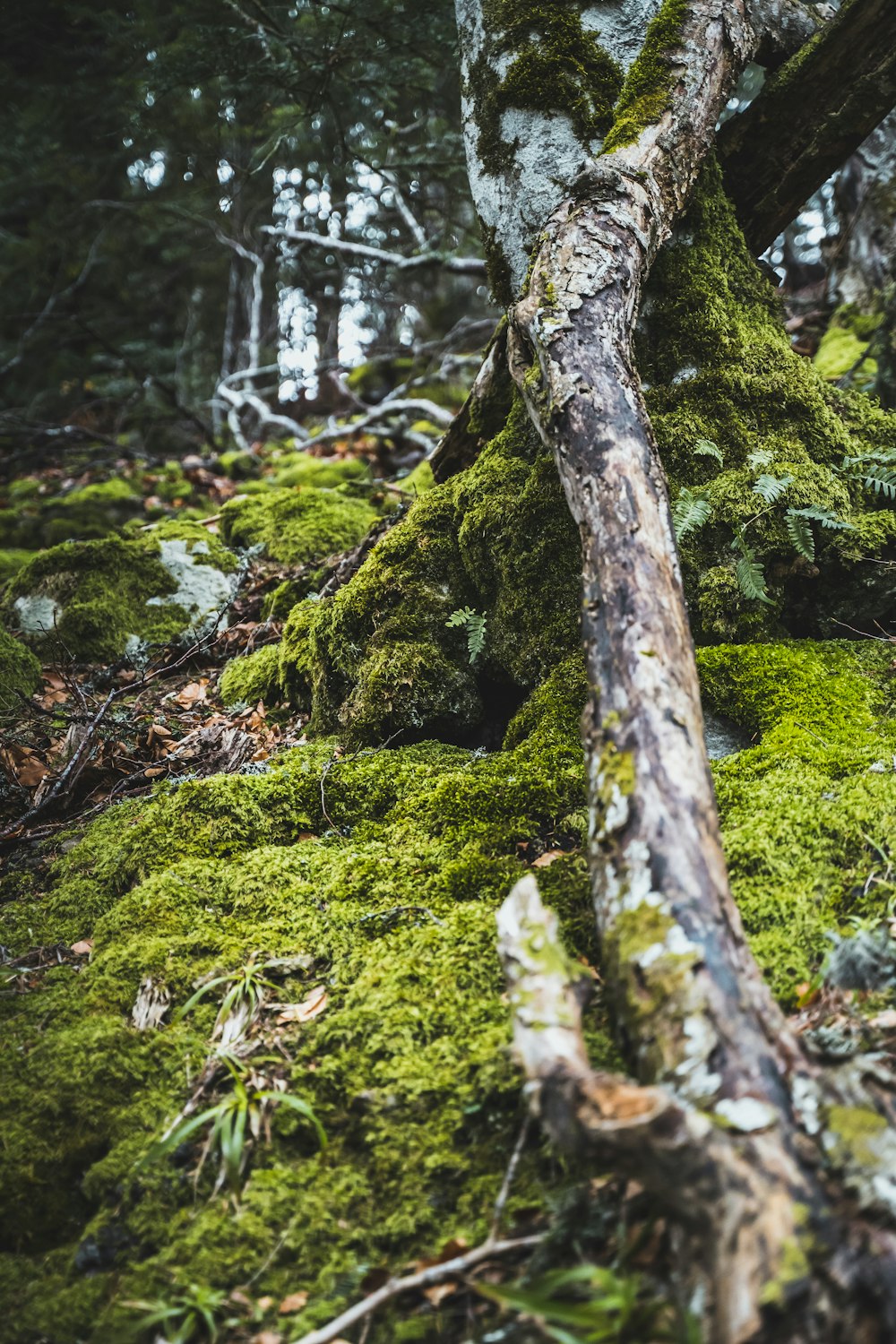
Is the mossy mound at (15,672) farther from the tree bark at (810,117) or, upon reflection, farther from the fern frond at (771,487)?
the tree bark at (810,117)

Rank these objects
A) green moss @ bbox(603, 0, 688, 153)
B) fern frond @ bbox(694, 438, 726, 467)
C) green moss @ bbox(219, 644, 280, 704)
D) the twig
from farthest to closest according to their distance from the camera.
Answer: green moss @ bbox(219, 644, 280, 704)
green moss @ bbox(603, 0, 688, 153)
fern frond @ bbox(694, 438, 726, 467)
the twig

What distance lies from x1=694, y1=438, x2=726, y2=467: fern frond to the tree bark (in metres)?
1.87

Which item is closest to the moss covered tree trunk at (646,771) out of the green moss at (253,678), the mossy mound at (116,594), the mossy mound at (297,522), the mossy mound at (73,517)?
the green moss at (253,678)

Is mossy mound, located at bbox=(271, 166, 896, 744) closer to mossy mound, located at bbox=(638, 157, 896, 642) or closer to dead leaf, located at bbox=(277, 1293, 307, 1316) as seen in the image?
mossy mound, located at bbox=(638, 157, 896, 642)

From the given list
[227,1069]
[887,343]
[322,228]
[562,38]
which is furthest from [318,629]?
[322,228]

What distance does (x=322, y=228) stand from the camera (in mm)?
14164

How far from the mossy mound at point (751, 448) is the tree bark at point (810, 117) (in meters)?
0.33

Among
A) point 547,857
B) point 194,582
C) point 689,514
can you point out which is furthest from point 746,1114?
point 194,582

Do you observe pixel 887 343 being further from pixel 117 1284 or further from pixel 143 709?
pixel 117 1284

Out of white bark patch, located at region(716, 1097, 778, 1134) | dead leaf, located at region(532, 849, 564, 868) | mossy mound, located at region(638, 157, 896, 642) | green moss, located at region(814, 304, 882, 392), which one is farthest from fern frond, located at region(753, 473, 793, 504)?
green moss, located at region(814, 304, 882, 392)

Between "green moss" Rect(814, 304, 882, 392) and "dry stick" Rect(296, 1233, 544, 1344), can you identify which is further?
"green moss" Rect(814, 304, 882, 392)

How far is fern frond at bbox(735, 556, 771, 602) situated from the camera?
10.1ft

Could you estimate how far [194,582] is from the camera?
614 cm

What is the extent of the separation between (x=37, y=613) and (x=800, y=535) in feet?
17.9
